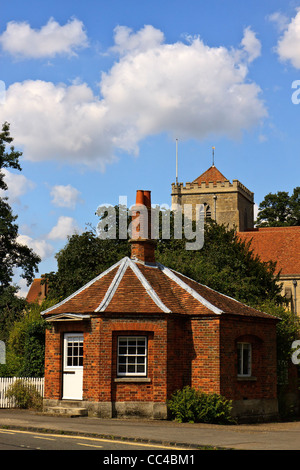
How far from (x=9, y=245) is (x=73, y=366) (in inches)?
867

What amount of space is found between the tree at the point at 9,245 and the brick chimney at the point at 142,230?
17.5 meters

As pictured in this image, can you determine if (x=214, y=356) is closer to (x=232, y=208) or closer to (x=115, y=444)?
(x=115, y=444)

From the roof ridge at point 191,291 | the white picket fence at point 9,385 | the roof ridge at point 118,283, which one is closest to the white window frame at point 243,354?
the roof ridge at point 191,291

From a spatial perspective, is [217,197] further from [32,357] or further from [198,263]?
[32,357]

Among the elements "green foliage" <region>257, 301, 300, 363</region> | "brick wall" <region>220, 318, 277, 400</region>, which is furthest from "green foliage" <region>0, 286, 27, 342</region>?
"brick wall" <region>220, 318, 277, 400</region>

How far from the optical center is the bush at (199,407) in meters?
21.9

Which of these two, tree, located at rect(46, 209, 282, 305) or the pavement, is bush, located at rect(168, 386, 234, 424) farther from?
tree, located at rect(46, 209, 282, 305)

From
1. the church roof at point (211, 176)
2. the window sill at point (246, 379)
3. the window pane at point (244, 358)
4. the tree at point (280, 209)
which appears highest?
the church roof at point (211, 176)

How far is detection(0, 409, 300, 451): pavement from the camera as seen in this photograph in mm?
14711

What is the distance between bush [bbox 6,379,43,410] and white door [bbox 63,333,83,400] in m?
2.10

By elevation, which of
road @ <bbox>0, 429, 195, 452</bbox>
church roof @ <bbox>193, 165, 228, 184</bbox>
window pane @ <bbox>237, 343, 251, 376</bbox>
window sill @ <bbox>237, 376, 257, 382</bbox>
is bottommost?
road @ <bbox>0, 429, 195, 452</bbox>

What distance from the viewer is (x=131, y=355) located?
2258 cm

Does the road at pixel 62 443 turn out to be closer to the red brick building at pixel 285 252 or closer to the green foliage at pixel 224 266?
the green foliage at pixel 224 266
